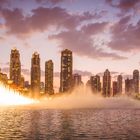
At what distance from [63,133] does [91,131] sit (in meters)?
5.78

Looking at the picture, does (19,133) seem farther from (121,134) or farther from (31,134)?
(121,134)

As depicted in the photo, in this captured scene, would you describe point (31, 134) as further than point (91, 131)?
No

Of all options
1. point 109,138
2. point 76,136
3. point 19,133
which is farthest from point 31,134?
point 109,138

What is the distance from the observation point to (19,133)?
2650 inches

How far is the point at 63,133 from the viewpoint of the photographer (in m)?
68.7

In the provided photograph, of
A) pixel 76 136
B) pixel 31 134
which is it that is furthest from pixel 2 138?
pixel 76 136

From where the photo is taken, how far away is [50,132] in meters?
69.5

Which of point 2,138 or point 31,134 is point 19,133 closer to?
point 31,134

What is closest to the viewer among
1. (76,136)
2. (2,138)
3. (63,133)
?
(2,138)

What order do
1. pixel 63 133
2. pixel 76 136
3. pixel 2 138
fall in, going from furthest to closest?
1. pixel 63 133
2. pixel 76 136
3. pixel 2 138

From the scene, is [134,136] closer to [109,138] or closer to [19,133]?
[109,138]

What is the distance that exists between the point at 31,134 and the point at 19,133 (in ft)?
8.38

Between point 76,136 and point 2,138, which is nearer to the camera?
point 2,138

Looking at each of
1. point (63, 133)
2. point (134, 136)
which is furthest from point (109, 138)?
point (63, 133)
